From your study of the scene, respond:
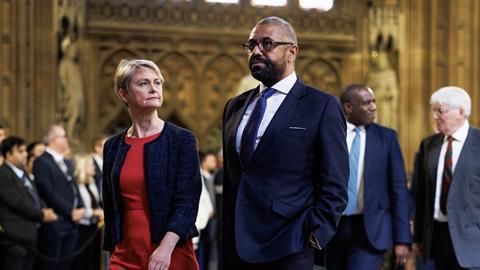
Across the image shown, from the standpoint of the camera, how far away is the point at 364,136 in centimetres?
617

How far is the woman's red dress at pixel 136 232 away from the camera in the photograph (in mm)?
4074

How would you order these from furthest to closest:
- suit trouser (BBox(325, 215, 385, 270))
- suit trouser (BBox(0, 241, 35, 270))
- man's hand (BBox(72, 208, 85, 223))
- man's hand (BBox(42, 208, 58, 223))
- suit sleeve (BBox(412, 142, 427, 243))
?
1. man's hand (BBox(72, 208, 85, 223))
2. man's hand (BBox(42, 208, 58, 223))
3. suit trouser (BBox(0, 241, 35, 270))
4. suit sleeve (BBox(412, 142, 427, 243))
5. suit trouser (BBox(325, 215, 385, 270))

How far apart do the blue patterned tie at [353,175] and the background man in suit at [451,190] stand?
0.57m

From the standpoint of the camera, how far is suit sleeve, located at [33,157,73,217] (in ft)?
32.1

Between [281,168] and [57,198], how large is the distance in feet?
20.1

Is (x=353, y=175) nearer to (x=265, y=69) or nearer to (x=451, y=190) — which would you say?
(x=451, y=190)

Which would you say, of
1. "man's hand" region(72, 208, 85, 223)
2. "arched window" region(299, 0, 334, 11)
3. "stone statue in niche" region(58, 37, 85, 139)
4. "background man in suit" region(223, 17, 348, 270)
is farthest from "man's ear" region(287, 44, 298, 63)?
"arched window" region(299, 0, 334, 11)

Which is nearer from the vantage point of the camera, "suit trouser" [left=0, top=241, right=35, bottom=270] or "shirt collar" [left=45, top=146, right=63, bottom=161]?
"suit trouser" [left=0, top=241, right=35, bottom=270]

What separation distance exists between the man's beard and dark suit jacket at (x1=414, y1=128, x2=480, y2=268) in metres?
2.41

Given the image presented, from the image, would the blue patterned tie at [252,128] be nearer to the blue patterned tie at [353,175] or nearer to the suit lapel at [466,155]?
the blue patterned tie at [353,175]

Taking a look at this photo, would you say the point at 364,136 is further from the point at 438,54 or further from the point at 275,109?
the point at 438,54

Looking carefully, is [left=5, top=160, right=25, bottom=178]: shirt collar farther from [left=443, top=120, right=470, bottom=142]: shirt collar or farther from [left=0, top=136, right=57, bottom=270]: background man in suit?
[left=443, top=120, right=470, bottom=142]: shirt collar

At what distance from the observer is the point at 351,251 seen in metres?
5.90

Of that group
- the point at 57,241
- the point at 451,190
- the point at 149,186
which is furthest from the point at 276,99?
the point at 57,241
